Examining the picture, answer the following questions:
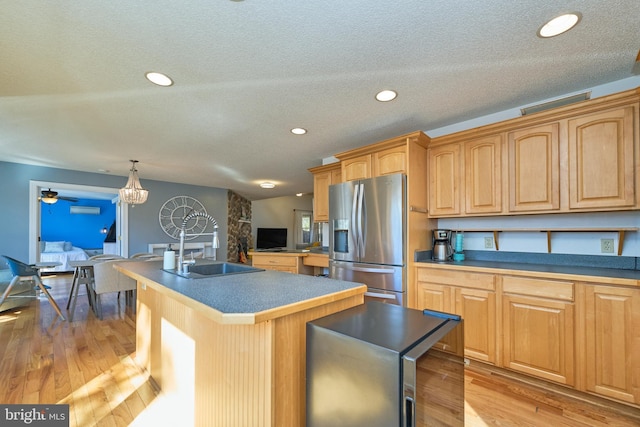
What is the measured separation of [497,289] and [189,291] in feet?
7.34

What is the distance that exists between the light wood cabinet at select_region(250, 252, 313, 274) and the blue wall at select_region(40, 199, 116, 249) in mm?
8133

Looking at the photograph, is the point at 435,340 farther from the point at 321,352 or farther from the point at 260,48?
the point at 260,48

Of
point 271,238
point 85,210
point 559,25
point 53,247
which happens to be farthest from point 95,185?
point 559,25

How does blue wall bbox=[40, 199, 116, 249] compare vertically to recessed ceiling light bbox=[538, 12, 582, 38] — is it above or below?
below

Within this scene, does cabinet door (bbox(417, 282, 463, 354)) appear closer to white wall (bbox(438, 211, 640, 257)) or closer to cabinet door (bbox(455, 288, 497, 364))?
cabinet door (bbox(455, 288, 497, 364))

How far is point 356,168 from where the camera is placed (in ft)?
10.4

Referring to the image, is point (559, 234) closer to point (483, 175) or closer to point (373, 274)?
point (483, 175)

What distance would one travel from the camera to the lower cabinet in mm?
1720

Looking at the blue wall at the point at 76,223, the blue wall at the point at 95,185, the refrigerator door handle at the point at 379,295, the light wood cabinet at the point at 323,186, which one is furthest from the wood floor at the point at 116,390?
the blue wall at the point at 76,223

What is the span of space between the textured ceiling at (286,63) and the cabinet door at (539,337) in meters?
1.67

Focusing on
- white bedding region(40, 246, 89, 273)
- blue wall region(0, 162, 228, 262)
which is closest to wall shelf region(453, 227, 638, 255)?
blue wall region(0, 162, 228, 262)

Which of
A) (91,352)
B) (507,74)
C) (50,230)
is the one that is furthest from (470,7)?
(50,230)

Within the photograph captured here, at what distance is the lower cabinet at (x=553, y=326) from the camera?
1720 millimetres

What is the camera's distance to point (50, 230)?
8578 mm
